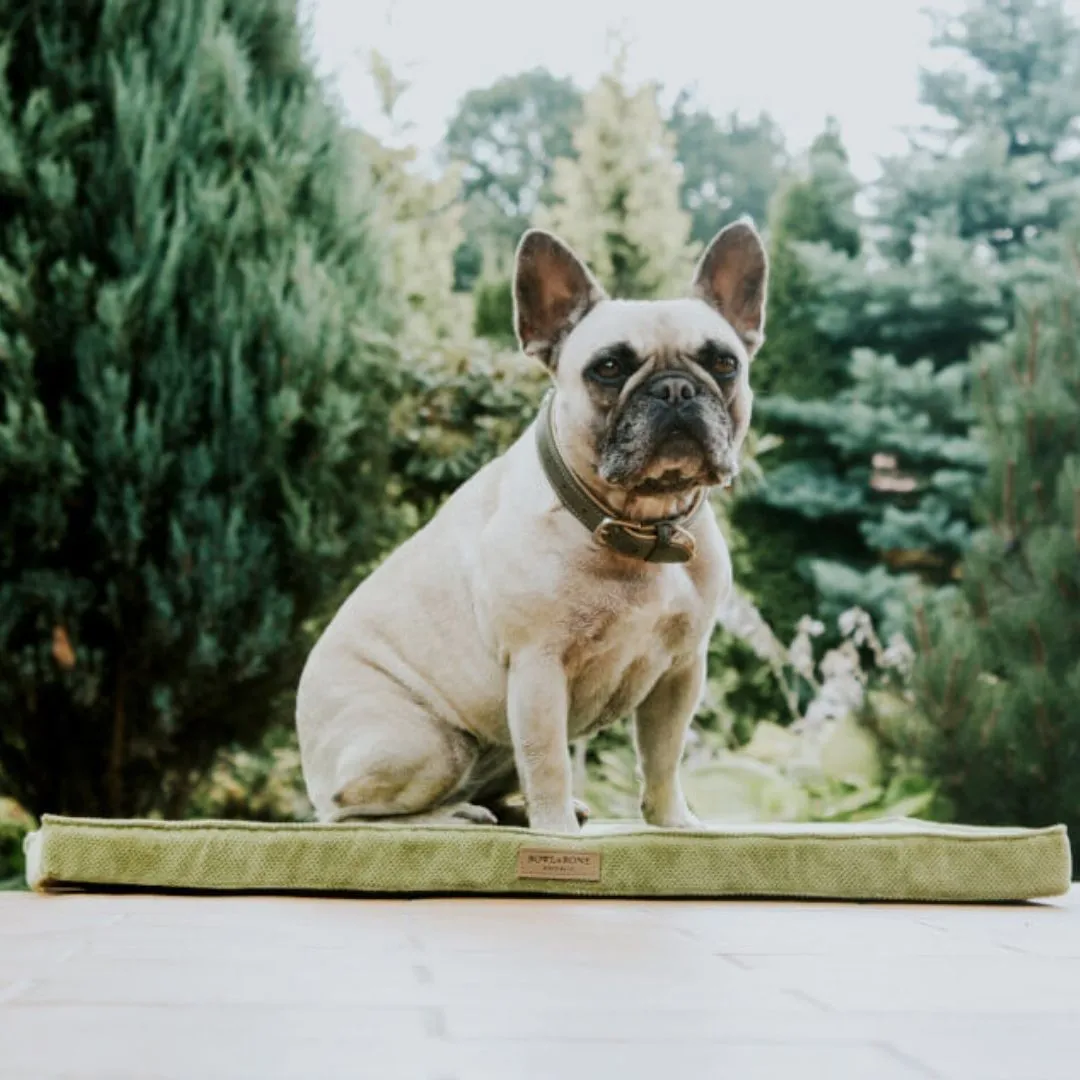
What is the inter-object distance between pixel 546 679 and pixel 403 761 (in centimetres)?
33

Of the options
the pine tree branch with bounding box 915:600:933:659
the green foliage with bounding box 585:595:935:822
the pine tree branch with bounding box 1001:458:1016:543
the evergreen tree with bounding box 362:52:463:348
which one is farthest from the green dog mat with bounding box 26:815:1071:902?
the evergreen tree with bounding box 362:52:463:348

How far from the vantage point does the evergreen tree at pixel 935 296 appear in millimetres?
8531

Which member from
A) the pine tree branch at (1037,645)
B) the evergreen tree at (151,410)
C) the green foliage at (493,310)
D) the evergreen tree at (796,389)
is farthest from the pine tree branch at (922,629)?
the green foliage at (493,310)

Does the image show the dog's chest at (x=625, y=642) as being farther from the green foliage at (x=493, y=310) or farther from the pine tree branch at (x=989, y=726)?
the green foliage at (x=493, y=310)

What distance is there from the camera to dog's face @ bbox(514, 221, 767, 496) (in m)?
2.42

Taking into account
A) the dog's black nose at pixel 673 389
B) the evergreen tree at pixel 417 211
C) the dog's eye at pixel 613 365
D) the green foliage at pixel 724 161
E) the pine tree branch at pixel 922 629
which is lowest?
the pine tree branch at pixel 922 629

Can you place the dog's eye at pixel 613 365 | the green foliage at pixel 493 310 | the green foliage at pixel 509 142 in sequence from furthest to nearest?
the green foliage at pixel 509 142, the green foliage at pixel 493 310, the dog's eye at pixel 613 365

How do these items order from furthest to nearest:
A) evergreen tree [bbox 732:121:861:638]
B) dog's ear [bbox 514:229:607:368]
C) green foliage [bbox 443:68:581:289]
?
1. green foliage [bbox 443:68:581:289]
2. evergreen tree [bbox 732:121:861:638]
3. dog's ear [bbox 514:229:607:368]

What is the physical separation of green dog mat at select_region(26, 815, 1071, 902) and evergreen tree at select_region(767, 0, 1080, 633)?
226 inches

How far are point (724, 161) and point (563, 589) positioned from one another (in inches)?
575

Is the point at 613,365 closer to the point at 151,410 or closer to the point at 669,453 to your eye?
the point at 669,453

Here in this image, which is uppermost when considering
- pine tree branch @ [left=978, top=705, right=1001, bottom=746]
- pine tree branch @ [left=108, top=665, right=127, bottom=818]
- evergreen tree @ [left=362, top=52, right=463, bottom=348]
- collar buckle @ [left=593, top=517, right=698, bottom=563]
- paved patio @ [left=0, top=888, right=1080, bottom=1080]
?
evergreen tree @ [left=362, top=52, right=463, bottom=348]

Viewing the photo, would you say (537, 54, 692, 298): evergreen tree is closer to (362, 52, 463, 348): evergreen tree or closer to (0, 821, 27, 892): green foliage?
(362, 52, 463, 348): evergreen tree

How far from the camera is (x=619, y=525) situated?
2.46m
